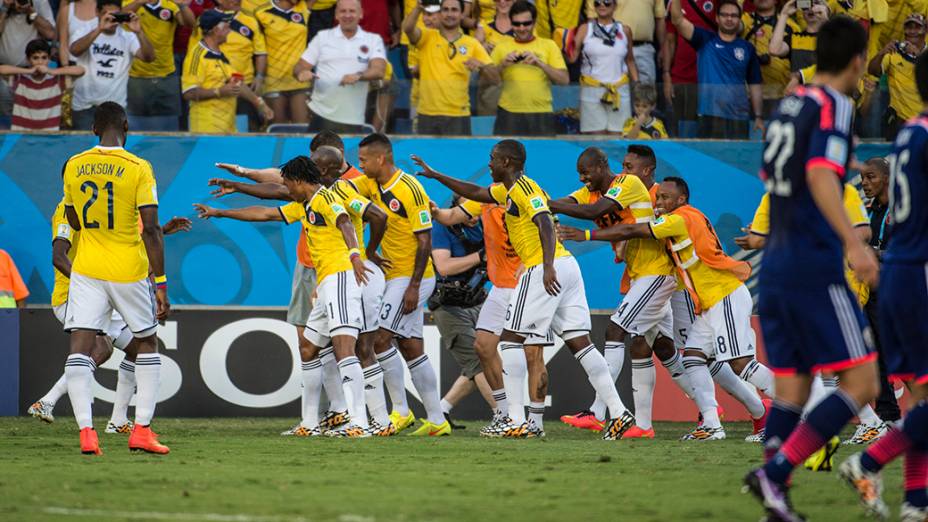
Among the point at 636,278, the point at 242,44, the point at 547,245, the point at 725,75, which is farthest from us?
the point at 725,75

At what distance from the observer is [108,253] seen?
10.0 m

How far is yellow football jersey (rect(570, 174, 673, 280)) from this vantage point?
12.3 m

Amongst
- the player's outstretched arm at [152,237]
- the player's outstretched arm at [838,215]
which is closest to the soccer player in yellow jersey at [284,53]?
the player's outstretched arm at [152,237]

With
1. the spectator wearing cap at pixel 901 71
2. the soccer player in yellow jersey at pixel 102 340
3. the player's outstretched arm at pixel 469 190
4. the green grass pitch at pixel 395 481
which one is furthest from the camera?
the spectator wearing cap at pixel 901 71

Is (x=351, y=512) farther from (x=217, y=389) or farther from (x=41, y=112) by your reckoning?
(x=41, y=112)

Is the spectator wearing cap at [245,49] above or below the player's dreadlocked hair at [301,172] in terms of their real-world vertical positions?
above

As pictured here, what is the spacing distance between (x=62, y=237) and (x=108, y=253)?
7.84 ft

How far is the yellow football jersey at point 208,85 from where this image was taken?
54.4 feet

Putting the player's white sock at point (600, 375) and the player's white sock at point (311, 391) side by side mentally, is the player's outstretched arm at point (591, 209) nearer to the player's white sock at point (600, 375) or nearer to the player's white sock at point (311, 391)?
the player's white sock at point (600, 375)

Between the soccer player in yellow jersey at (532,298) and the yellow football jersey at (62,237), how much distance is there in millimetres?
3775

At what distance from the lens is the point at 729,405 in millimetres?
15641

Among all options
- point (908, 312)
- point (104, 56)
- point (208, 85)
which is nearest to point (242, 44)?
point (208, 85)

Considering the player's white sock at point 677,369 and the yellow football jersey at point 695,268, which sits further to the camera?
the player's white sock at point 677,369

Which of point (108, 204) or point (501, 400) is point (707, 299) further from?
point (108, 204)
